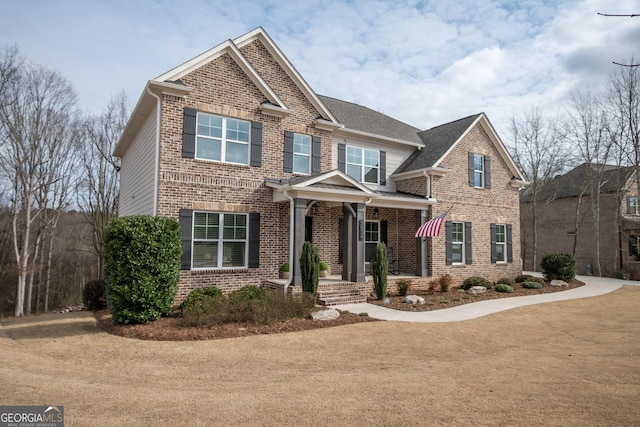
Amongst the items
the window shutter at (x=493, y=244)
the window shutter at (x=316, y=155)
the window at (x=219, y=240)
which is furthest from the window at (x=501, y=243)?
the window at (x=219, y=240)

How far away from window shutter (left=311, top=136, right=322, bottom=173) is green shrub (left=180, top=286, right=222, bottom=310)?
5543 millimetres

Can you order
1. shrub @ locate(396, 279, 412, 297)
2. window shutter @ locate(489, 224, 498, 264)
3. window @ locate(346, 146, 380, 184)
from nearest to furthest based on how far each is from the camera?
shrub @ locate(396, 279, 412, 297) < window @ locate(346, 146, 380, 184) < window shutter @ locate(489, 224, 498, 264)

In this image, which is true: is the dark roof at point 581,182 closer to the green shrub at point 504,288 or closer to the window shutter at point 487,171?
the window shutter at point 487,171

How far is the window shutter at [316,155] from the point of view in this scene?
1382 cm

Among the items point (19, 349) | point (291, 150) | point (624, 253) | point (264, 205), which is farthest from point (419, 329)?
point (624, 253)

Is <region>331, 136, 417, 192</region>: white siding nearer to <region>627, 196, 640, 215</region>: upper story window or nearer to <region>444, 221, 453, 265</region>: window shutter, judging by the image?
<region>444, 221, 453, 265</region>: window shutter

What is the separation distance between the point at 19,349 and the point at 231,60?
963 cm

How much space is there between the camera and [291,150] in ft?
43.5

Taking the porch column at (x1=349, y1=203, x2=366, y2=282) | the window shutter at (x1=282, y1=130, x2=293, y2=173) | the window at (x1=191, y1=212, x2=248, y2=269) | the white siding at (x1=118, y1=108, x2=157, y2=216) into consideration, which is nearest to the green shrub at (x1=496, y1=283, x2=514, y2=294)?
the porch column at (x1=349, y1=203, x2=366, y2=282)

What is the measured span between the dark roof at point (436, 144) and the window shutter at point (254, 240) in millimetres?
7811

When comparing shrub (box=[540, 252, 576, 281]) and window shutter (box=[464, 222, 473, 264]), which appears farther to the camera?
shrub (box=[540, 252, 576, 281])

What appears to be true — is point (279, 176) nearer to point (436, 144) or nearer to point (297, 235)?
point (297, 235)

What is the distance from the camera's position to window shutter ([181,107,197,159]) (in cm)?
1115

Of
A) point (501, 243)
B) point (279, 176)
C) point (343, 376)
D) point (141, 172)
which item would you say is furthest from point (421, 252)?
point (141, 172)
